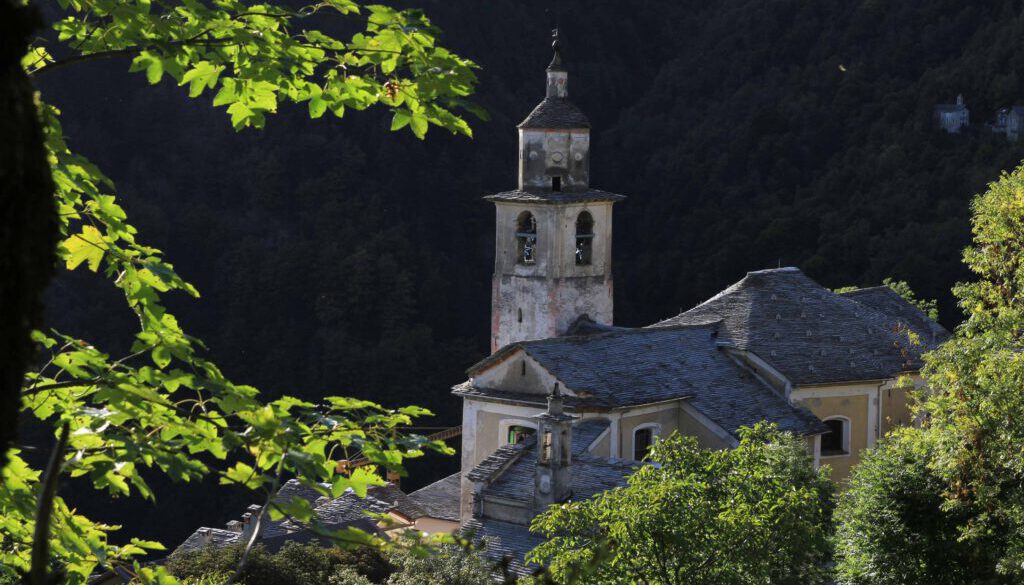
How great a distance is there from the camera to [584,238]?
33.0m

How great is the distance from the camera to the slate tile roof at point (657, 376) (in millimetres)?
26438

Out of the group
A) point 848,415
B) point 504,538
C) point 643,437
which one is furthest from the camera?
point 848,415

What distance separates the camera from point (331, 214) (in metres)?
64.6

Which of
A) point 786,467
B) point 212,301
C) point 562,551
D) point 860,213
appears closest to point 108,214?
point 562,551

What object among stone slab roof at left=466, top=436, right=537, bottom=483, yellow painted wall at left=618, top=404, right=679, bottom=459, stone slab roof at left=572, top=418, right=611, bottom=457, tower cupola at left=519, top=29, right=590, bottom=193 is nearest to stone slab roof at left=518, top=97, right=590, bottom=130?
tower cupola at left=519, top=29, right=590, bottom=193

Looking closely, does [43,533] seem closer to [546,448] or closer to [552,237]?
[546,448]

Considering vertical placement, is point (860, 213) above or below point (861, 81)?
below

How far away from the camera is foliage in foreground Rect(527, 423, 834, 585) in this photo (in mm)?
15062

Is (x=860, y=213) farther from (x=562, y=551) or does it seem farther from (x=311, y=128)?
(x=562, y=551)

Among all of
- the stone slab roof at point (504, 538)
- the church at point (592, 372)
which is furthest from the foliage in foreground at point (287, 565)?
the stone slab roof at point (504, 538)

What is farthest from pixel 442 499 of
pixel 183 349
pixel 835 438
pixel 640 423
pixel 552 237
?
pixel 183 349

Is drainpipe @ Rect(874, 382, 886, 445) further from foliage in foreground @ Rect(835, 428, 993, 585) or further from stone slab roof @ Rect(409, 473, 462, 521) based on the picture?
foliage in foreground @ Rect(835, 428, 993, 585)

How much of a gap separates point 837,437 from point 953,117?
31.5 metres

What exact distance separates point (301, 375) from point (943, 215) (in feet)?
73.0
